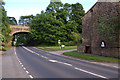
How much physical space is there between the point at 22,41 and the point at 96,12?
369ft

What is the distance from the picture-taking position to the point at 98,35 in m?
28.6

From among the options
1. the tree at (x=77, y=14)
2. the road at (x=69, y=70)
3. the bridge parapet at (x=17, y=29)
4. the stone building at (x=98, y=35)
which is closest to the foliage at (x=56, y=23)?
the tree at (x=77, y=14)

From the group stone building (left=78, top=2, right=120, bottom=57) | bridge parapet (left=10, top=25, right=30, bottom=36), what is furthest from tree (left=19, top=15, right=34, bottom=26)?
stone building (left=78, top=2, right=120, bottom=57)

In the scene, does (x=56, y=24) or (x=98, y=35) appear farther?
(x=56, y=24)

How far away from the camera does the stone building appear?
2328 centimetres

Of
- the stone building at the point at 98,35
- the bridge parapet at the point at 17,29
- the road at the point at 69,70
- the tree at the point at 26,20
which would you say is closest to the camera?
the road at the point at 69,70

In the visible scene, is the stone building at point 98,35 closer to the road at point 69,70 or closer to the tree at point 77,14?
→ the road at point 69,70

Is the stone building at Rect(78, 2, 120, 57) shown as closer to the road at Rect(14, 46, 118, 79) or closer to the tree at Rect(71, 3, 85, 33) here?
the road at Rect(14, 46, 118, 79)

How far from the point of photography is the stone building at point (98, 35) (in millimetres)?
23280

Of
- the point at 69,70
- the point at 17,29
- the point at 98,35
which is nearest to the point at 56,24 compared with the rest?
the point at 17,29

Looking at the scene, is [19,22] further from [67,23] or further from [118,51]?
[118,51]

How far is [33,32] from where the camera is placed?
73.9m

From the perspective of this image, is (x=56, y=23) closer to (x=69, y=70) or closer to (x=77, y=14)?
(x=77, y=14)

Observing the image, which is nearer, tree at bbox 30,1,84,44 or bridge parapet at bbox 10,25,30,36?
tree at bbox 30,1,84,44
